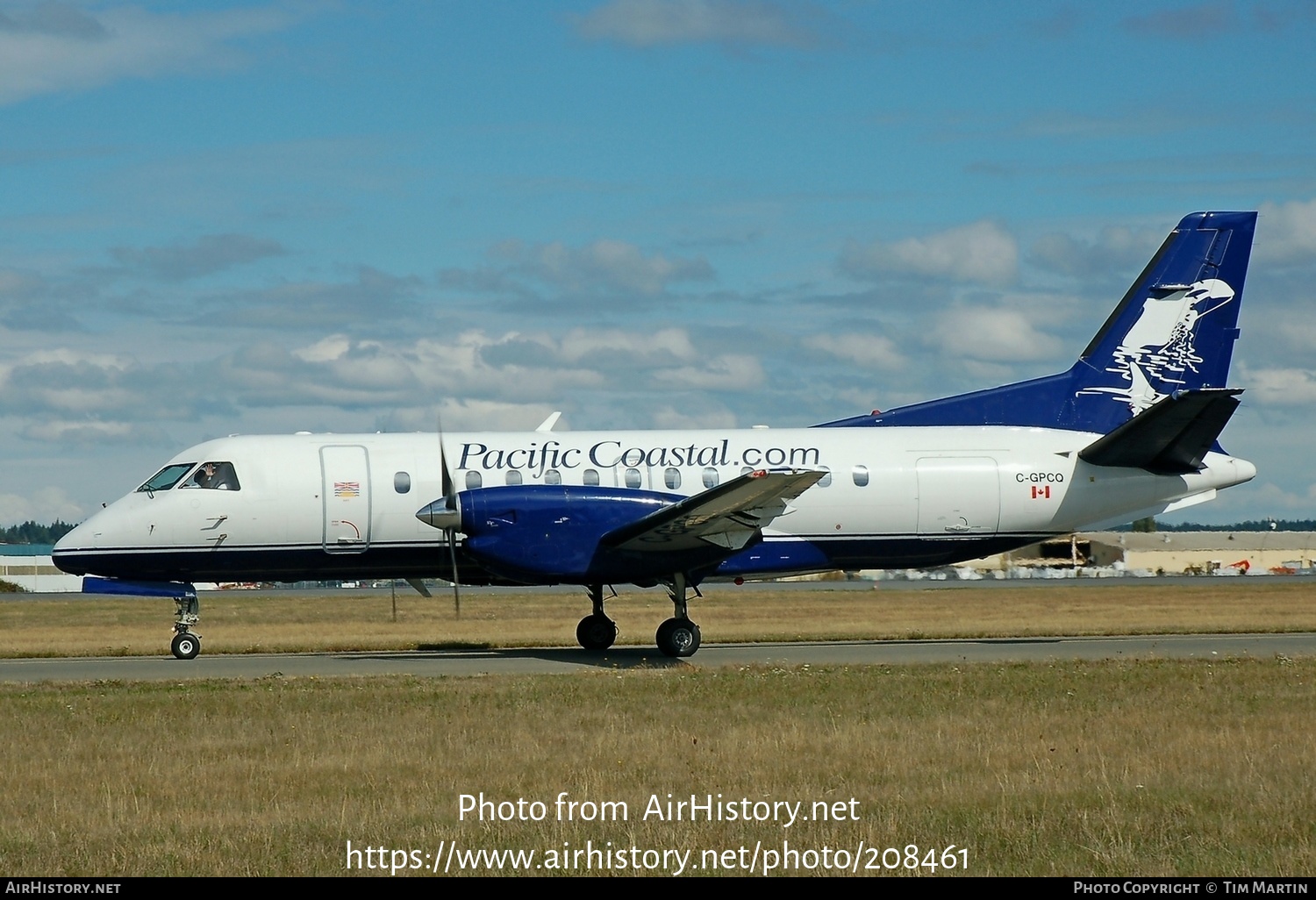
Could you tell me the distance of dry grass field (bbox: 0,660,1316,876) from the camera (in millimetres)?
8461

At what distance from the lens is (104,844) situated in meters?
8.59

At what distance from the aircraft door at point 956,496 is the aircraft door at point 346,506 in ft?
30.0

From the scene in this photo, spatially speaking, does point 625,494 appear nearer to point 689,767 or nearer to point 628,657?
point 628,657

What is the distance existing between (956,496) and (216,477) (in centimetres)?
1216

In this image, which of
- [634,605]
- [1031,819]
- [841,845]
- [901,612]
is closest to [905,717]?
[1031,819]

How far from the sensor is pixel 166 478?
856 inches

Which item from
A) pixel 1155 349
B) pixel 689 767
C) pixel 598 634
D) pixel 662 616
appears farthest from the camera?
pixel 662 616

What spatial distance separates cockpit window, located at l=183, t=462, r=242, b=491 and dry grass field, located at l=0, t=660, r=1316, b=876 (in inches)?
183

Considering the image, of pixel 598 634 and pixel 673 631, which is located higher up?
pixel 673 631

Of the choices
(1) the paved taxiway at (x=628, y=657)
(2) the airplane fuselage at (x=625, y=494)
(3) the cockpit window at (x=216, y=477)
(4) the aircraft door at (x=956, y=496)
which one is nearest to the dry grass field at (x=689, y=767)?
(1) the paved taxiway at (x=628, y=657)

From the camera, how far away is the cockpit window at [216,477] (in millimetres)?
21484

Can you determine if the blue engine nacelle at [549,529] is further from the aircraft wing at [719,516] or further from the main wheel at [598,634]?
the main wheel at [598,634]

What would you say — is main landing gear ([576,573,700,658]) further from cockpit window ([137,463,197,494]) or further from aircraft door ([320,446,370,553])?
cockpit window ([137,463,197,494])

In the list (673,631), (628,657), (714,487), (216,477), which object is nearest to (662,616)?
(628,657)
